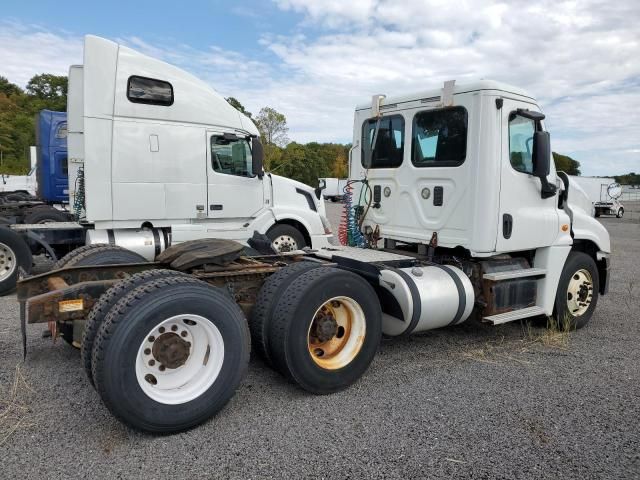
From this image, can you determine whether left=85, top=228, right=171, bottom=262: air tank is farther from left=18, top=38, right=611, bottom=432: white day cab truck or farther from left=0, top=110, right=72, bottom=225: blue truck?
left=0, top=110, right=72, bottom=225: blue truck

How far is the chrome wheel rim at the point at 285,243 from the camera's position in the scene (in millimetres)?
9267

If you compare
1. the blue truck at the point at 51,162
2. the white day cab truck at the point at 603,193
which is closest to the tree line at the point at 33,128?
the white day cab truck at the point at 603,193

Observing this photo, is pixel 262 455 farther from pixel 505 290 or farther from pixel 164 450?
pixel 505 290

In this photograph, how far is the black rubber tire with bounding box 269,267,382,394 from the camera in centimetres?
370

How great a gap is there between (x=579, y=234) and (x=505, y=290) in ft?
4.80

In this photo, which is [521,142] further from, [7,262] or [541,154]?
[7,262]

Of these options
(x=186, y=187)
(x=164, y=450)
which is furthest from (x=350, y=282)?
(x=186, y=187)

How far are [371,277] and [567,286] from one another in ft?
8.37

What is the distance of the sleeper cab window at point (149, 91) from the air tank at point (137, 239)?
204cm

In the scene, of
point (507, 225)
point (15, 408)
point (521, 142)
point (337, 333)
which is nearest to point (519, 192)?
point (507, 225)

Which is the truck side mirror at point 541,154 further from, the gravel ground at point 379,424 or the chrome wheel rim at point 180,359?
the chrome wheel rim at point 180,359

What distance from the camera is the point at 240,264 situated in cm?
432

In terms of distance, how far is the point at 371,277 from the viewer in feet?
15.5

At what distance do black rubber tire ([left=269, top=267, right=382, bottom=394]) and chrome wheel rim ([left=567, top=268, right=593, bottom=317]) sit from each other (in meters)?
3.07
